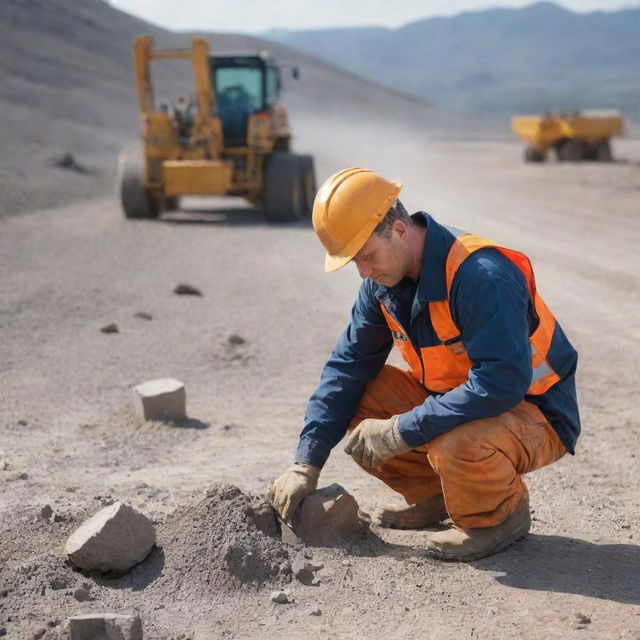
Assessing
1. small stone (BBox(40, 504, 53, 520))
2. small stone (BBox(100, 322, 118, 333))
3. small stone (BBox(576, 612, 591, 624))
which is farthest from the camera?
small stone (BBox(100, 322, 118, 333))

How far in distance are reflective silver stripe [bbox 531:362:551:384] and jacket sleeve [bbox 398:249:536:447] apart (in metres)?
Result: 0.21

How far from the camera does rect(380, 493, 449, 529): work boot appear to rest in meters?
3.74

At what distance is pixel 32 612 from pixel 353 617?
1069 millimetres

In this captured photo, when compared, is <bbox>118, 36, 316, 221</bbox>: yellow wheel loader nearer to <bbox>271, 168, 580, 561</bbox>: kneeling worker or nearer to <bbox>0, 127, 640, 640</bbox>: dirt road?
<bbox>0, 127, 640, 640</bbox>: dirt road

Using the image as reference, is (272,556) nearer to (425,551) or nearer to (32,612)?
(425,551)

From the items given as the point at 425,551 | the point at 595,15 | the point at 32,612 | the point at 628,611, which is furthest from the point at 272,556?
the point at 595,15

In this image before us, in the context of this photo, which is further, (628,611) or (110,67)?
(110,67)

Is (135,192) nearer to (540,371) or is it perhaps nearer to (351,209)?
(351,209)

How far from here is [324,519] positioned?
3473mm

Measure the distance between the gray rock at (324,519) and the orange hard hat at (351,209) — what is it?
36.3 inches

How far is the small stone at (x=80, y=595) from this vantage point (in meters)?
3.14

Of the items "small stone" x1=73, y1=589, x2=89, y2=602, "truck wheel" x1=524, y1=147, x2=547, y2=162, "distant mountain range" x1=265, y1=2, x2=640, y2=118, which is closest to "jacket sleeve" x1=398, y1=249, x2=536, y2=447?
"small stone" x1=73, y1=589, x2=89, y2=602

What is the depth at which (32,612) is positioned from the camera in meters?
3.04

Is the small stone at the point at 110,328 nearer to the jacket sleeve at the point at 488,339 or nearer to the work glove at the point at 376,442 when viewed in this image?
the work glove at the point at 376,442
